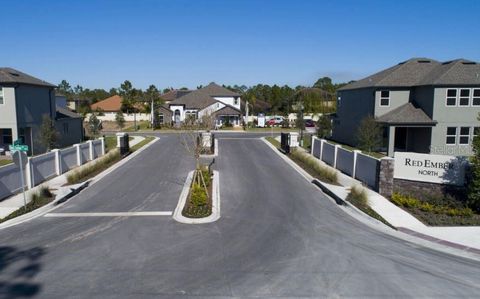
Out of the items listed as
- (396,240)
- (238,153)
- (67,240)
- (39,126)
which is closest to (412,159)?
(396,240)

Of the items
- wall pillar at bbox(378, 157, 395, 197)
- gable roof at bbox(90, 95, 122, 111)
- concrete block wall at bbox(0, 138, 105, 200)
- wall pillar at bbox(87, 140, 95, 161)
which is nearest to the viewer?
concrete block wall at bbox(0, 138, 105, 200)

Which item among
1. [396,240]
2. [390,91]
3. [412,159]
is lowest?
[396,240]

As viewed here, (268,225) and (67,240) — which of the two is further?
(268,225)

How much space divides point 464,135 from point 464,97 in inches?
113

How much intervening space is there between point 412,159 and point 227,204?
7.99 metres

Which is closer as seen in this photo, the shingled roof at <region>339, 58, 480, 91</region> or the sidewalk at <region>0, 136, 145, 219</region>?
the sidewalk at <region>0, 136, 145, 219</region>

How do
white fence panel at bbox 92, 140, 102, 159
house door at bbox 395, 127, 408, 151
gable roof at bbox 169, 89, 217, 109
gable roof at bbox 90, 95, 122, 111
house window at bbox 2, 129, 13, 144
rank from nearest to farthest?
white fence panel at bbox 92, 140, 102, 159 < house window at bbox 2, 129, 13, 144 < house door at bbox 395, 127, 408, 151 < gable roof at bbox 169, 89, 217, 109 < gable roof at bbox 90, 95, 122, 111

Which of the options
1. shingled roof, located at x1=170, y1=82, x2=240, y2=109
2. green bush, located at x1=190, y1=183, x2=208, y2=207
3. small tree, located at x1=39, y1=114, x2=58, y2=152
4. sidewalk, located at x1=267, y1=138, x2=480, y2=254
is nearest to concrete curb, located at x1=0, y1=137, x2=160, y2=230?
green bush, located at x1=190, y1=183, x2=208, y2=207

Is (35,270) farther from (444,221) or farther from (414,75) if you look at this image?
(414,75)

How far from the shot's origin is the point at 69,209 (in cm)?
1485

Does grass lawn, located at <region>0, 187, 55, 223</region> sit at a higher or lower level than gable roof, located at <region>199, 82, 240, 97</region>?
lower

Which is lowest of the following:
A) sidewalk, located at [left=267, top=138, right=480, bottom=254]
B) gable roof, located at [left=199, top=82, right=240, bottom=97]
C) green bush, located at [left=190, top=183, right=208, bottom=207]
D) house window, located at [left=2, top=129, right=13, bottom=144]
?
sidewalk, located at [left=267, top=138, right=480, bottom=254]

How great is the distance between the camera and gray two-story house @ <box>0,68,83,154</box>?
94.6 feet

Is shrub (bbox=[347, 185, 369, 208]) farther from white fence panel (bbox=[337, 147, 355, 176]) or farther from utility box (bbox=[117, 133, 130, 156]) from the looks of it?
utility box (bbox=[117, 133, 130, 156])
